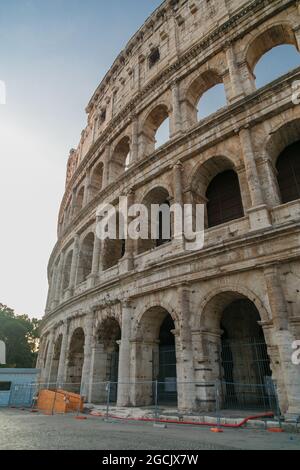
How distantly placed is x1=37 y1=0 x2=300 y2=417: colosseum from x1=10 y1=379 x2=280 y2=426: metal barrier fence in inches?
2.5

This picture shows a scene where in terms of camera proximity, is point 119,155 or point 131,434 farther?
point 119,155

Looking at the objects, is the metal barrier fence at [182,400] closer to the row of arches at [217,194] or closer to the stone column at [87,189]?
the row of arches at [217,194]

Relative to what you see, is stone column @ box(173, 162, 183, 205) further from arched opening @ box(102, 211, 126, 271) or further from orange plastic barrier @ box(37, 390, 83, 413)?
orange plastic barrier @ box(37, 390, 83, 413)

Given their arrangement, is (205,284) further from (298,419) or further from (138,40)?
(138,40)

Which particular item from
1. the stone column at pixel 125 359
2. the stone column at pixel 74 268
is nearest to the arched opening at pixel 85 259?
the stone column at pixel 74 268

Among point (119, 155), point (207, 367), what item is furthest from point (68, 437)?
point (119, 155)

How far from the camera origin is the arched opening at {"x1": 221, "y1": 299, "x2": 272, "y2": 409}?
9406 mm

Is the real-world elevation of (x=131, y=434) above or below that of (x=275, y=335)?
below

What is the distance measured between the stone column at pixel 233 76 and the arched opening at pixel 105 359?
924 centimetres

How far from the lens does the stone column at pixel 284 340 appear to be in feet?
19.7

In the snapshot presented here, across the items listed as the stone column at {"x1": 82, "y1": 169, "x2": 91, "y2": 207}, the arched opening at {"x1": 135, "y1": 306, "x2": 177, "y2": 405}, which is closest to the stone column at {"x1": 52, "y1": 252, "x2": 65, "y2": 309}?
the stone column at {"x1": 82, "y1": 169, "x2": 91, "y2": 207}

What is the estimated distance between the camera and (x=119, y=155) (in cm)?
1559

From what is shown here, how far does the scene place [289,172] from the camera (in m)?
8.86

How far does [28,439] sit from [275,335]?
5317 millimetres
